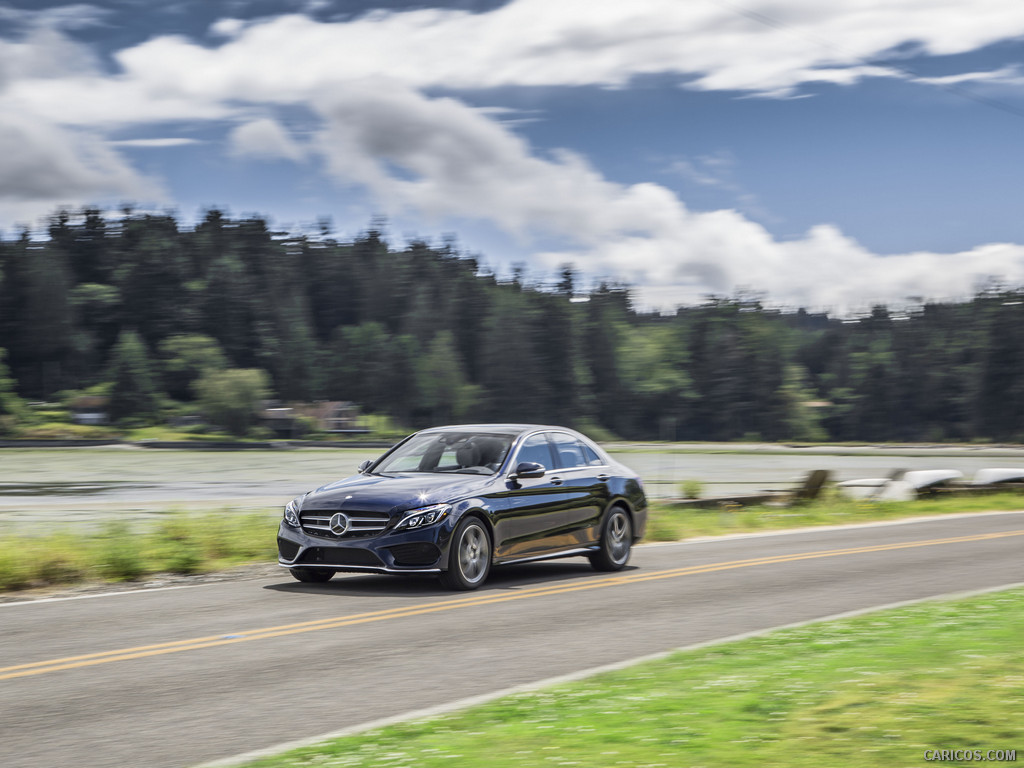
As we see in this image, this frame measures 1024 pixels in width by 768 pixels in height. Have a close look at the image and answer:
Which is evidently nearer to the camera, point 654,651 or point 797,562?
point 654,651

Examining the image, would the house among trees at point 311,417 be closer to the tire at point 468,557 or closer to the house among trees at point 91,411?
the house among trees at point 91,411

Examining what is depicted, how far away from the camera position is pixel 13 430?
140 meters

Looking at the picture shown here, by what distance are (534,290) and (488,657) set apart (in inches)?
6593

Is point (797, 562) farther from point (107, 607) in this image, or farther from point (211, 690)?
point (211, 690)

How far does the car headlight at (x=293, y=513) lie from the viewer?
11914 millimetres

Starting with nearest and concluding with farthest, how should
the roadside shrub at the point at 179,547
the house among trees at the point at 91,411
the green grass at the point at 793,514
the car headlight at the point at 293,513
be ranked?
the car headlight at the point at 293,513 < the roadside shrub at the point at 179,547 < the green grass at the point at 793,514 < the house among trees at the point at 91,411

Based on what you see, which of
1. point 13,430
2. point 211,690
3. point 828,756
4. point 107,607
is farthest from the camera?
point 13,430

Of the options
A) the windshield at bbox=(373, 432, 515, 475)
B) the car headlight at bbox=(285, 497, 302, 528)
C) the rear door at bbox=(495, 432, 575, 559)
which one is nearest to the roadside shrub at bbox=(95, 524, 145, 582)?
the car headlight at bbox=(285, 497, 302, 528)

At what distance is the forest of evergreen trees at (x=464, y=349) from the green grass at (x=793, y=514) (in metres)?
128

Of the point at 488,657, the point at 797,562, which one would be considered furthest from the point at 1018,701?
the point at 797,562

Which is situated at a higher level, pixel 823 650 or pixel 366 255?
pixel 366 255

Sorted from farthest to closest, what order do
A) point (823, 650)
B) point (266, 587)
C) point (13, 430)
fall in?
1. point (13, 430)
2. point (266, 587)
3. point (823, 650)

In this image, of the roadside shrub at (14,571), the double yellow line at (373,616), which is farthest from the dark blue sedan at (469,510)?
the roadside shrub at (14,571)

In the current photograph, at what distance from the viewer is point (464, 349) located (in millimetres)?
175125
